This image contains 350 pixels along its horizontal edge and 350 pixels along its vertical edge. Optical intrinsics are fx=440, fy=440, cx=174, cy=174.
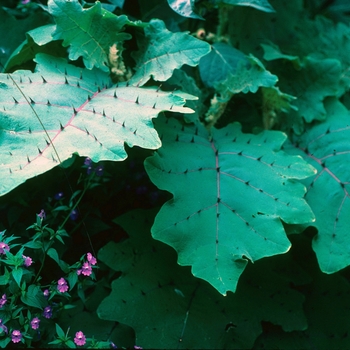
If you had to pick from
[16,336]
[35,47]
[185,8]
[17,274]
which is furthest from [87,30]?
[16,336]

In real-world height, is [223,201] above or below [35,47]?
below

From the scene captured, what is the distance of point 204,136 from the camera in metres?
1.45

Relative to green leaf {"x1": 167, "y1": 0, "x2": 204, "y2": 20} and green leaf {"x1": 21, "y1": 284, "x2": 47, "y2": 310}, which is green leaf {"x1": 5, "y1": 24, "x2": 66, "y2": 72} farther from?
green leaf {"x1": 21, "y1": 284, "x2": 47, "y2": 310}

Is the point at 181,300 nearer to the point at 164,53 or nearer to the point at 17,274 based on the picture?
the point at 17,274

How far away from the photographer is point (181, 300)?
1.33 m

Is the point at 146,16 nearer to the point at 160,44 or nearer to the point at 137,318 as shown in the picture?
the point at 160,44

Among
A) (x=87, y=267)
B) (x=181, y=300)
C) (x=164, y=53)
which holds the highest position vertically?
(x=164, y=53)

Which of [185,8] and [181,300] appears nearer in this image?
[181,300]

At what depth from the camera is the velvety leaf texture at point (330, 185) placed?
1241 mm

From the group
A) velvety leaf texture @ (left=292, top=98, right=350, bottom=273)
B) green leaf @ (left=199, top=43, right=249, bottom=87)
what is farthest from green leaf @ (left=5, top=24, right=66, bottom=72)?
velvety leaf texture @ (left=292, top=98, right=350, bottom=273)

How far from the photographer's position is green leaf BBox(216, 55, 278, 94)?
1.41 metres

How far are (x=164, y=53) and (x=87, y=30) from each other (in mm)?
243

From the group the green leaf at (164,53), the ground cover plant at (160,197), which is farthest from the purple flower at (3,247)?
the green leaf at (164,53)

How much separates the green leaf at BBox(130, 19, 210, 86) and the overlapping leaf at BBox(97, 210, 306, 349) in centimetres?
45
